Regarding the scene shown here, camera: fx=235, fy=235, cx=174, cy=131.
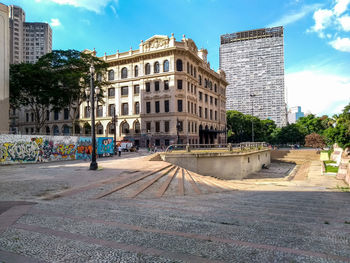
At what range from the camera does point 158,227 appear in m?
4.55

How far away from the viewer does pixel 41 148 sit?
2048cm

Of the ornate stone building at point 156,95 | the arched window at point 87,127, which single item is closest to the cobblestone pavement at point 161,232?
the ornate stone building at point 156,95

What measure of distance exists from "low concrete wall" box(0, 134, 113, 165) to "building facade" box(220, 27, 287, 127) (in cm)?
12360

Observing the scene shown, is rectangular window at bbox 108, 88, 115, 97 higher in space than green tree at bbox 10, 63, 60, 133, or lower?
higher

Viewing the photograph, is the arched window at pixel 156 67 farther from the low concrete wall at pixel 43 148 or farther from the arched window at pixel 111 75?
the low concrete wall at pixel 43 148

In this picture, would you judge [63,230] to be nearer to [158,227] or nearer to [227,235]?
[158,227]

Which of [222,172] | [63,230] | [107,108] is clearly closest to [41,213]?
[63,230]

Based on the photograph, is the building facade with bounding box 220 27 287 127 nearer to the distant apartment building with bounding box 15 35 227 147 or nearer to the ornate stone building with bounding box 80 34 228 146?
the distant apartment building with bounding box 15 35 227 147

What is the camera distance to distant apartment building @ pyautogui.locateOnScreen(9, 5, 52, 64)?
11369 centimetres

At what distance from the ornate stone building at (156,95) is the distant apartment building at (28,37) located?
90.9 metres

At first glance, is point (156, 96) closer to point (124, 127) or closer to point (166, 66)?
point (166, 66)

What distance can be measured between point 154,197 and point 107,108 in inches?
1738

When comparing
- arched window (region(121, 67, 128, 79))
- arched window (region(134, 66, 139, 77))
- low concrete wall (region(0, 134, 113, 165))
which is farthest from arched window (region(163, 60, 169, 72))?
low concrete wall (region(0, 134, 113, 165))

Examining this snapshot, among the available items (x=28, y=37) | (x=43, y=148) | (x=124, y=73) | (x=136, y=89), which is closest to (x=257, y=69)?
(x=124, y=73)
